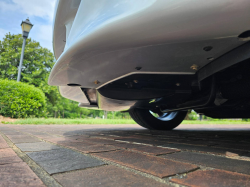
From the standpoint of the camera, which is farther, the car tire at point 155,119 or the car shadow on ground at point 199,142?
the car tire at point 155,119

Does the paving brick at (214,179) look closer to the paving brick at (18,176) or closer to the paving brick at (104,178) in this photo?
the paving brick at (104,178)

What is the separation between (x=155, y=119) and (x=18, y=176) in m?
2.34

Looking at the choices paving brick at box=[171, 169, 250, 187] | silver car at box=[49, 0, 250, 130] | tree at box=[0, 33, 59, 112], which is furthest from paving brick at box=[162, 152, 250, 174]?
tree at box=[0, 33, 59, 112]

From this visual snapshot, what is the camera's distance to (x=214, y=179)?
2.14 feet

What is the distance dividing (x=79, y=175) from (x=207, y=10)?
33.6 inches

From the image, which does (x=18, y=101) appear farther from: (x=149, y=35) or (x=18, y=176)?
(x=149, y=35)

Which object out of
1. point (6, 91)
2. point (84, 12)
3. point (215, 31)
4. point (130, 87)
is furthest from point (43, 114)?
point (215, 31)

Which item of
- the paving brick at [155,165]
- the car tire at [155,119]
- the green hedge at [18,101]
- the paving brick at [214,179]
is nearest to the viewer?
the paving brick at [214,179]

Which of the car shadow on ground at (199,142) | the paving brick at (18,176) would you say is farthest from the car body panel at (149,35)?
the paving brick at (18,176)

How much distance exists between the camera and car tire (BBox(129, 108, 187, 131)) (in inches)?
110

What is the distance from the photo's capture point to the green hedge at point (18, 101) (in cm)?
680

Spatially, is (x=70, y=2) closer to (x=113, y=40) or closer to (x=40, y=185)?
(x=113, y=40)

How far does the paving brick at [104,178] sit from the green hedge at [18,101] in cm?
719

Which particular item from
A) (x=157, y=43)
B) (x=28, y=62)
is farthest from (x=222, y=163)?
Result: (x=28, y=62)
